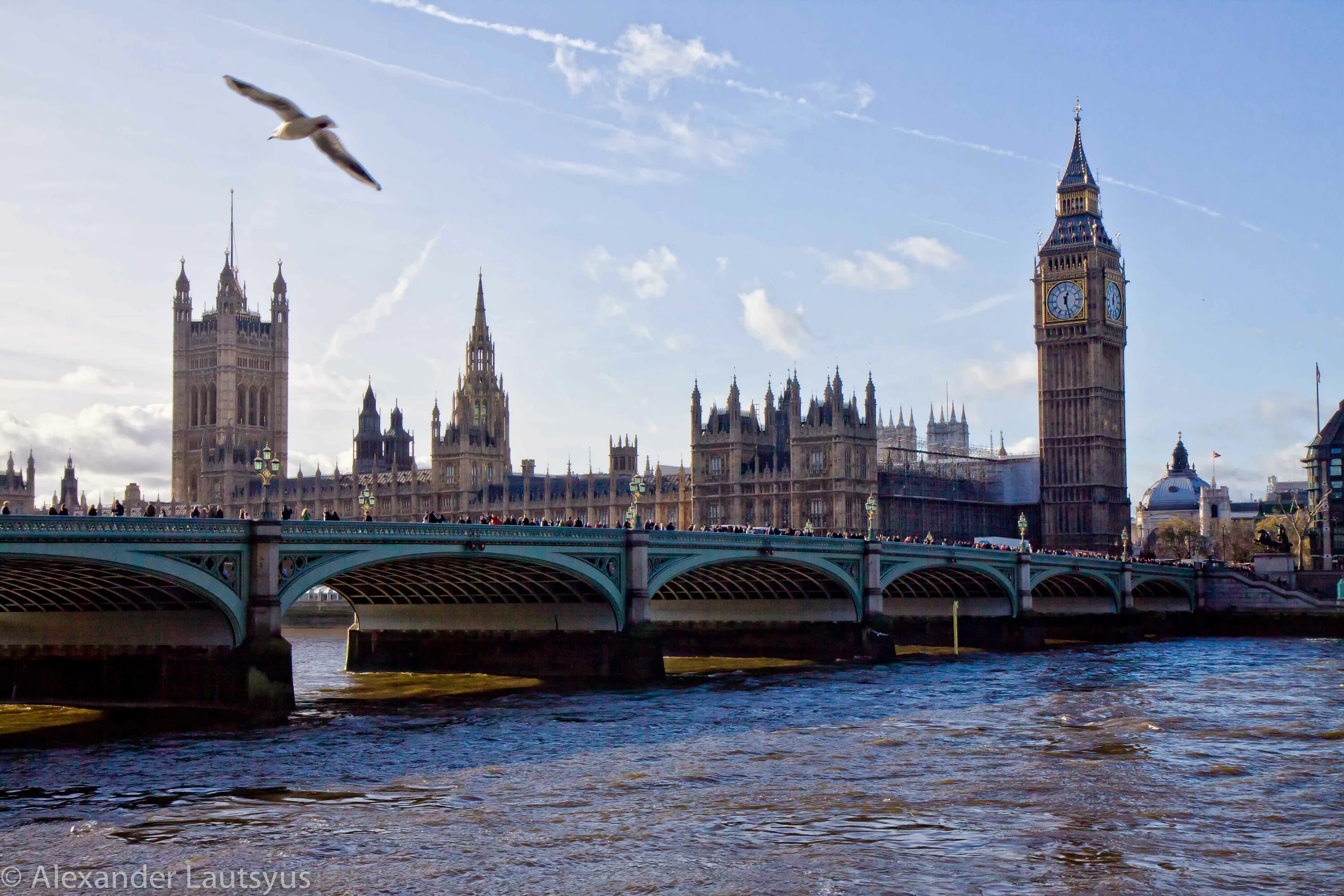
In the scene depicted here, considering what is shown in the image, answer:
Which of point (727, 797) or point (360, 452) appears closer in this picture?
point (727, 797)

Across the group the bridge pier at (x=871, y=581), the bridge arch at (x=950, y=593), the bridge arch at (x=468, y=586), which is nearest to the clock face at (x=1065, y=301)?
the bridge arch at (x=950, y=593)

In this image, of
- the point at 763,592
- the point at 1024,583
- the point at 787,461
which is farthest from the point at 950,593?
the point at 787,461

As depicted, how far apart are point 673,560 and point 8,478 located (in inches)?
5115

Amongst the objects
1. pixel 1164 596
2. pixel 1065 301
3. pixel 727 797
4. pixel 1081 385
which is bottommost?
pixel 727 797

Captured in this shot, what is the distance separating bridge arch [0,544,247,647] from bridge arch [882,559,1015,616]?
36.7m

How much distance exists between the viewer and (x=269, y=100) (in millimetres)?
17016

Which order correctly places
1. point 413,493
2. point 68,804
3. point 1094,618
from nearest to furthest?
point 68,804 → point 1094,618 → point 413,493

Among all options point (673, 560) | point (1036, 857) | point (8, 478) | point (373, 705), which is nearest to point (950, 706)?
point (673, 560)

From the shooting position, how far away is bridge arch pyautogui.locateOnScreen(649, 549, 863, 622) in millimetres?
60562

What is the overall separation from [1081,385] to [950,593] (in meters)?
55.9

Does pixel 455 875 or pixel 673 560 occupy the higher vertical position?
pixel 673 560

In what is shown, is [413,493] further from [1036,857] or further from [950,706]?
[1036,857]

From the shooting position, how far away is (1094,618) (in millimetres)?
84812

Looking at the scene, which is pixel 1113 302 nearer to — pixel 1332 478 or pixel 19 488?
pixel 1332 478
